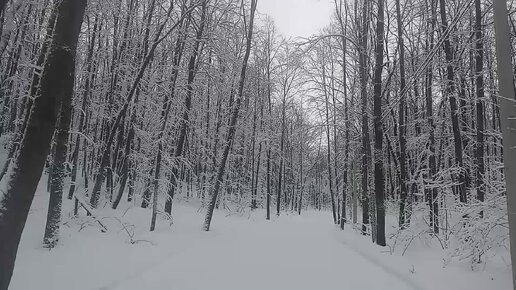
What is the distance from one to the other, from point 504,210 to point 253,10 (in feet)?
47.3

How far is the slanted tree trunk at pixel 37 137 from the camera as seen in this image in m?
3.70

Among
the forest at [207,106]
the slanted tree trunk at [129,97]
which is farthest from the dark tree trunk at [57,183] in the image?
the slanted tree trunk at [129,97]

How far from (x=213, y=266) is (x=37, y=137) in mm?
5071

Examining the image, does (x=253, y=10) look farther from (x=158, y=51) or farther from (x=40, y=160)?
(x=40, y=160)

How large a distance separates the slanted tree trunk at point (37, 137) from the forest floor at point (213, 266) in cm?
179

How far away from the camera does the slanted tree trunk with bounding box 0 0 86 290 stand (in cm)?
370

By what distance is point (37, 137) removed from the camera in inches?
156

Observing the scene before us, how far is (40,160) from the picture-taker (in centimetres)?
399

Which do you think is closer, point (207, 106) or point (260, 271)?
point (260, 271)

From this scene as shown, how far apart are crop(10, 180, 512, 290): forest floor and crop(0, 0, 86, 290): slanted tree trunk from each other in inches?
70.5

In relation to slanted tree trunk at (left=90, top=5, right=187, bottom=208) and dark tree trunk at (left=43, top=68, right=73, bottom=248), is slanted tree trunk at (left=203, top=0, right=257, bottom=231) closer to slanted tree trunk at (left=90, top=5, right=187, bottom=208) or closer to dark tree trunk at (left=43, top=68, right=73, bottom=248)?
slanted tree trunk at (left=90, top=5, right=187, bottom=208)

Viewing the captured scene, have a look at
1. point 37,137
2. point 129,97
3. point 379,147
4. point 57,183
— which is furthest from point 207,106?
point 37,137

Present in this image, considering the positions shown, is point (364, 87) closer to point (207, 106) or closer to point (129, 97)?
point (129, 97)

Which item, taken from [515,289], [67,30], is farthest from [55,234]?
[515,289]
